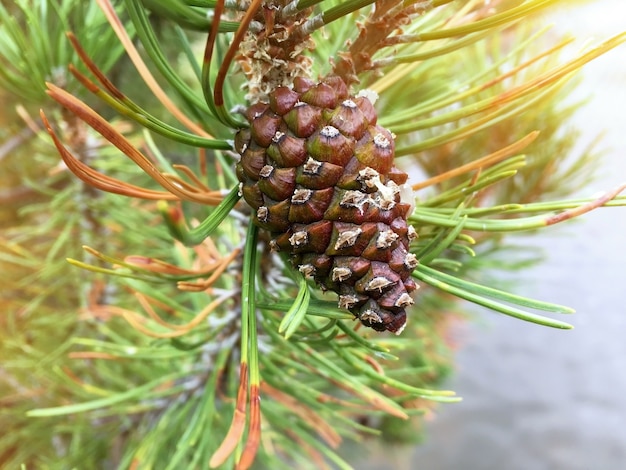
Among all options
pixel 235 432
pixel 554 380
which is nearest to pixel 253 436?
pixel 235 432

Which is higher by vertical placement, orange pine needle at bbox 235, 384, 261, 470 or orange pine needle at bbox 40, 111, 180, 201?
orange pine needle at bbox 40, 111, 180, 201

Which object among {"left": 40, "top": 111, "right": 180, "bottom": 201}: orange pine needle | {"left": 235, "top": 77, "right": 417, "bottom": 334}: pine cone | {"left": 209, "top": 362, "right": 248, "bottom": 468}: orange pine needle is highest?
{"left": 235, "top": 77, "right": 417, "bottom": 334}: pine cone

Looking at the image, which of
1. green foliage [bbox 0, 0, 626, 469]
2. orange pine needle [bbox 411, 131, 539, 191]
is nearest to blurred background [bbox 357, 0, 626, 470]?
green foliage [bbox 0, 0, 626, 469]

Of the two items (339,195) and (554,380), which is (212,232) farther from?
(554,380)

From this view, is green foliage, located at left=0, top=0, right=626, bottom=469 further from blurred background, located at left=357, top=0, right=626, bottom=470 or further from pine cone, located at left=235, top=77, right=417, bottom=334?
blurred background, located at left=357, top=0, right=626, bottom=470

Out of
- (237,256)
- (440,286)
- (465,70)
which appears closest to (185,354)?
(237,256)
